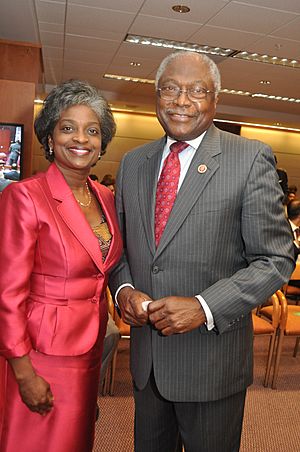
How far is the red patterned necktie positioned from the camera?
161 centimetres

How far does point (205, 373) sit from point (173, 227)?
1.69ft

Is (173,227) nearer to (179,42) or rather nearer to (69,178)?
(69,178)

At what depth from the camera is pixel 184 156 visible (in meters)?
1.67

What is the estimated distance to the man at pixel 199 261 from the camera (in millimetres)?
1492

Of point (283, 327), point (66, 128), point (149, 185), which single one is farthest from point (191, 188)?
point (283, 327)

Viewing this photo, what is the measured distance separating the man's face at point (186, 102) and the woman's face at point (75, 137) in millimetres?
294

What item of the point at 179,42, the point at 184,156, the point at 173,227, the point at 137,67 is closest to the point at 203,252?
the point at 173,227

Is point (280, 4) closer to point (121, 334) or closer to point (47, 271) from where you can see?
point (121, 334)

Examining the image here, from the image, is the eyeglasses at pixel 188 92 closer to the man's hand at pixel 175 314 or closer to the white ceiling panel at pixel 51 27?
the man's hand at pixel 175 314

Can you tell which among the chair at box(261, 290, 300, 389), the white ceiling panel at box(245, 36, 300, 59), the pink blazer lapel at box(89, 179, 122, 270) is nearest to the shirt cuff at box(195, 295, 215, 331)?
the pink blazer lapel at box(89, 179, 122, 270)

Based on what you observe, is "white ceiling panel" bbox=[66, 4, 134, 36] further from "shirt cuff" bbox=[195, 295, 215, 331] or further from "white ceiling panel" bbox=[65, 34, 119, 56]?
"shirt cuff" bbox=[195, 295, 215, 331]

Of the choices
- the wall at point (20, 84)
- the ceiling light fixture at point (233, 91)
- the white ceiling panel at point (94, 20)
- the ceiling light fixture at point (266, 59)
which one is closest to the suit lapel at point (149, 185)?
the white ceiling panel at point (94, 20)

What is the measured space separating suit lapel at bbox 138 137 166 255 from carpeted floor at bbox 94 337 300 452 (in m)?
1.76

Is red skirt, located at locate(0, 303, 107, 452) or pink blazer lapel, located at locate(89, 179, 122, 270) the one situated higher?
pink blazer lapel, located at locate(89, 179, 122, 270)
